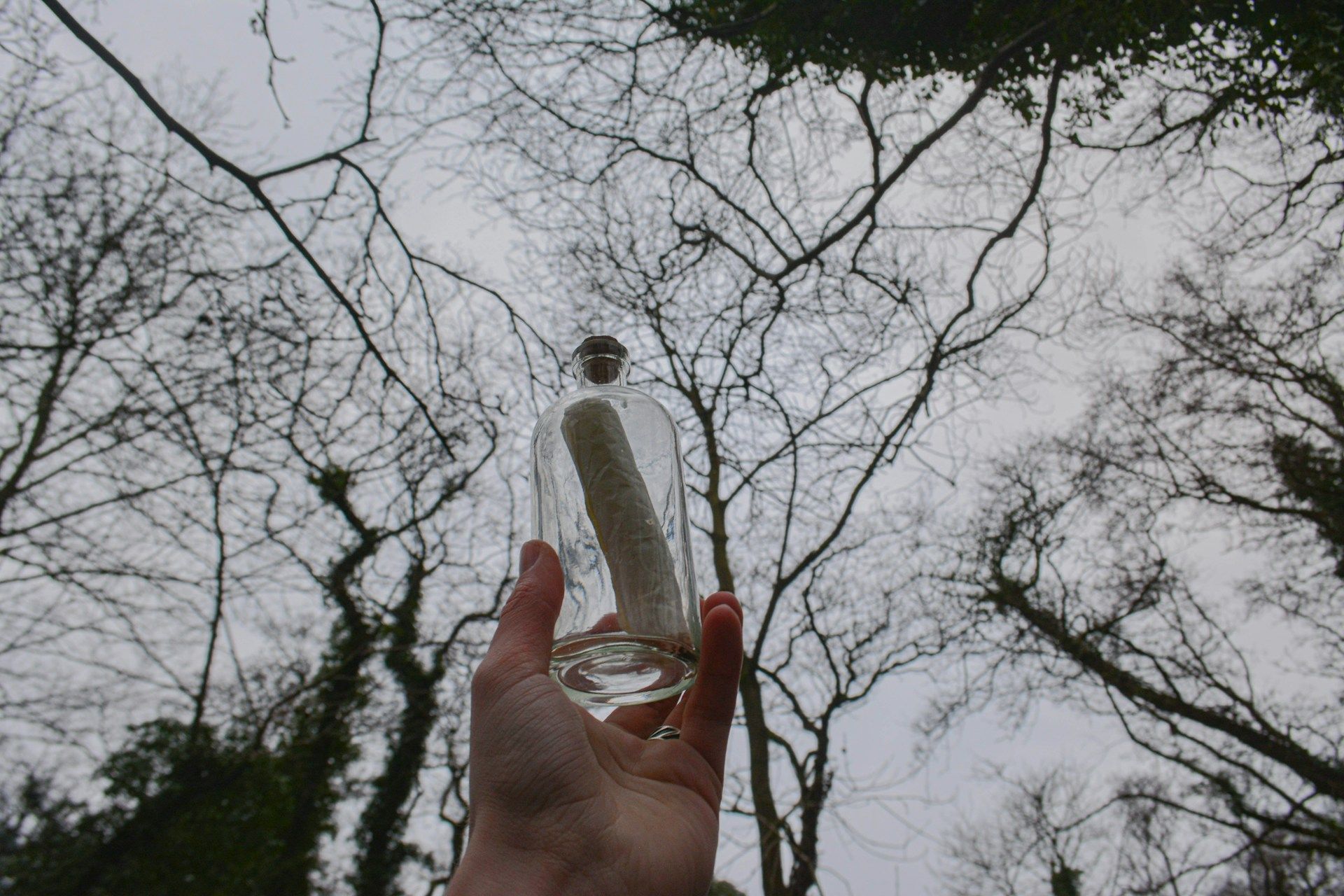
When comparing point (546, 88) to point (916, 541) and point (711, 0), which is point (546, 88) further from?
point (916, 541)

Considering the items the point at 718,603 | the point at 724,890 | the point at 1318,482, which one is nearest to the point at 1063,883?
the point at 1318,482

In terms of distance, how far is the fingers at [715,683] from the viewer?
5.36 feet

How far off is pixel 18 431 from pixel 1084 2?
336 inches

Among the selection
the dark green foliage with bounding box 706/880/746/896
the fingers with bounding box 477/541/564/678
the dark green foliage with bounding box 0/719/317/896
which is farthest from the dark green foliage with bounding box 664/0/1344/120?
the dark green foliage with bounding box 0/719/317/896

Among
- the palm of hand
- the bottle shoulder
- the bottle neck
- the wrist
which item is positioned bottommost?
the wrist

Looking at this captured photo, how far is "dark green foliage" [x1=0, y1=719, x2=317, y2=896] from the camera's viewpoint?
741 centimetres

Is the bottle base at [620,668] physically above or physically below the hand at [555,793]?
above

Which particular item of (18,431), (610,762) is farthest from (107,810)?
(610,762)

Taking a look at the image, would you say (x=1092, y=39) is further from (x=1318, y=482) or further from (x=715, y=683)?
(x=1318, y=482)

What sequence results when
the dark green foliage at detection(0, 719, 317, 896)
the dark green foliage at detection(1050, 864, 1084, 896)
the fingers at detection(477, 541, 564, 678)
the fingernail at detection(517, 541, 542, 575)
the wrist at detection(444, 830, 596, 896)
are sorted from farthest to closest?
the dark green foliage at detection(1050, 864, 1084, 896) → the dark green foliage at detection(0, 719, 317, 896) → the fingernail at detection(517, 541, 542, 575) → the fingers at detection(477, 541, 564, 678) → the wrist at detection(444, 830, 596, 896)

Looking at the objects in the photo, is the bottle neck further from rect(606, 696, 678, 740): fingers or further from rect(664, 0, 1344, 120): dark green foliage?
rect(664, 0, 1344, 120): dark green foliage

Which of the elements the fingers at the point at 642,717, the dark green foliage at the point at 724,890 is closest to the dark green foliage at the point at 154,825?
the dark green foliage at the point at 724,890

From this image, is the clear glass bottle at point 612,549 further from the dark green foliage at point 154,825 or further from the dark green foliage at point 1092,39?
the dark green foliage at point 154,825

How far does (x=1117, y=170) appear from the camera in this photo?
15.3ft
